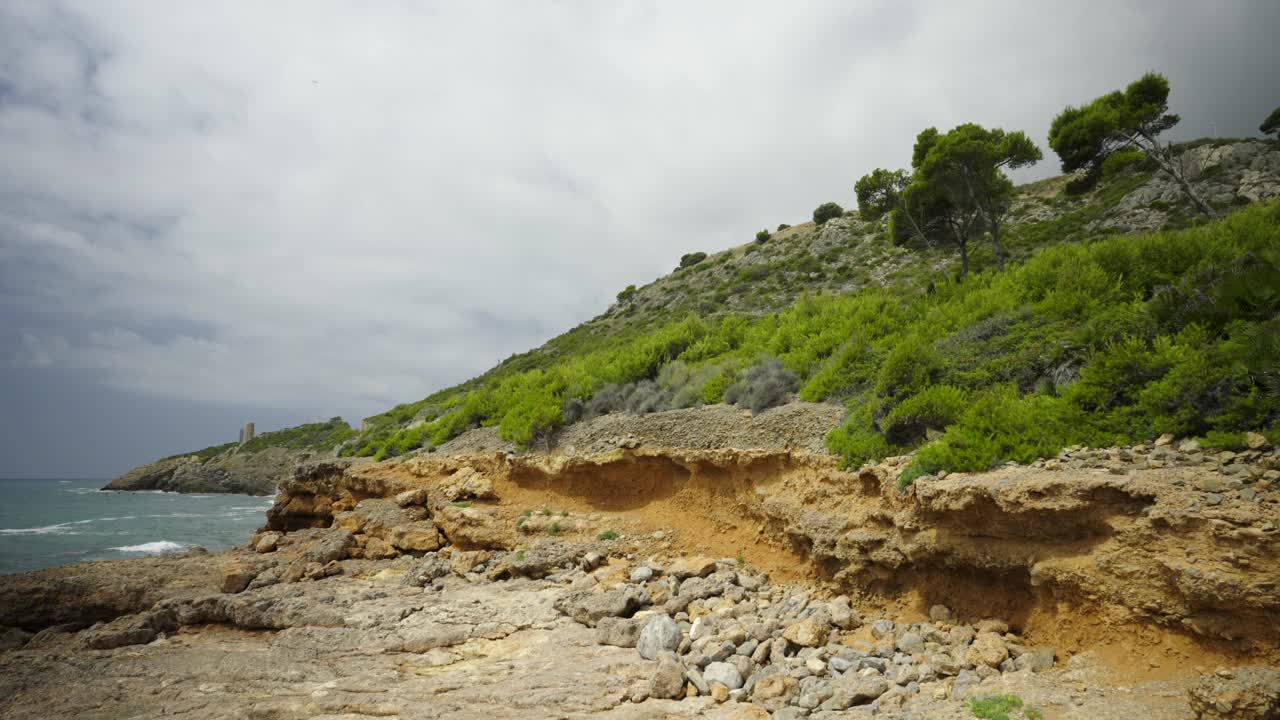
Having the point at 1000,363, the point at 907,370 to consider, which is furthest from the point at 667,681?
the point at 1000,363

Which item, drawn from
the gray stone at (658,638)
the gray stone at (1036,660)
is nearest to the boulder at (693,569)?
the gray stone at (658,638)

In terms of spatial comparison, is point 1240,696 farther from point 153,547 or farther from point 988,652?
point 153,547

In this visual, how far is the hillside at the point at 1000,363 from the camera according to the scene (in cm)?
588

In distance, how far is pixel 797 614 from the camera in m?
7.30

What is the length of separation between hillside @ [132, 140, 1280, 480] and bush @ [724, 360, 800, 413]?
0.12 ft

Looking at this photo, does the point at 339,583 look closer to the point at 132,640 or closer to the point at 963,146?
the point at 132,640

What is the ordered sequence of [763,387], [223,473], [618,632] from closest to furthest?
[618,632] < [763,387] < [223,473]

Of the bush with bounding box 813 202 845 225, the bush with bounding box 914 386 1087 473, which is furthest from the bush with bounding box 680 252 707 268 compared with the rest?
the bush with bounding box 914 386 1087 473

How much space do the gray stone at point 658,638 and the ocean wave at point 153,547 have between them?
22859 mm

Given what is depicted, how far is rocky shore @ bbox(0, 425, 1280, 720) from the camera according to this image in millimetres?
Result: 4492

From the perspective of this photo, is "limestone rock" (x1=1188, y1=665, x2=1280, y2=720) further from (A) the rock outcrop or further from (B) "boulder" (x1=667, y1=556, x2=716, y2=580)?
(A) the rock outcrop

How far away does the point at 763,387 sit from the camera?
10766 mm

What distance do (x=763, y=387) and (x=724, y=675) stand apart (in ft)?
19.6

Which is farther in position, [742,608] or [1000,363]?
[1000,363]
